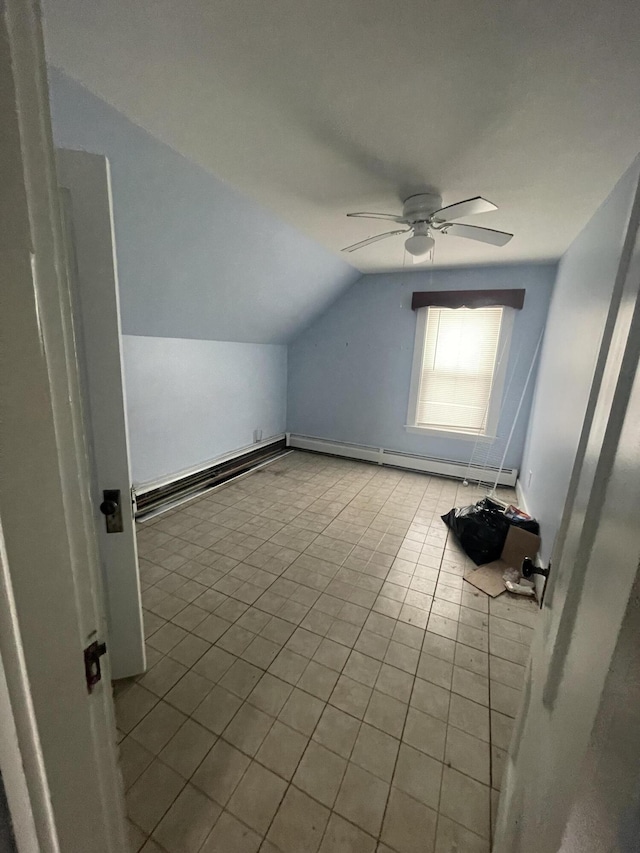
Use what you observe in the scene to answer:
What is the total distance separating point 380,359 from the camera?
4387 mm

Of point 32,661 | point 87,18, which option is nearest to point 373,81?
point 87,18

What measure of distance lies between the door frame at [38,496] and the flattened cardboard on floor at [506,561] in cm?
235

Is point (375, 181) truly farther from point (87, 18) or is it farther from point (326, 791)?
point (326, 791)

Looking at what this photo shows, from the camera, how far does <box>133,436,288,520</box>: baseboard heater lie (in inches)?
122

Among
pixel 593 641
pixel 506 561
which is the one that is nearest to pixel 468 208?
pixel 593 641

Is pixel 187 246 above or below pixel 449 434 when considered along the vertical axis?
above

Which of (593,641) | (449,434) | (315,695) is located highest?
(593,641)

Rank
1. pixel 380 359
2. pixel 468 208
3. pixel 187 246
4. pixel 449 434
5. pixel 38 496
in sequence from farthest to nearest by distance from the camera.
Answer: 1. pixel 380 359
2. pixel 449 434
3. pixel 187 246
4. pixel 468 208
5. pixel 38 496

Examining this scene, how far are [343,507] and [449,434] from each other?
170 centimetres

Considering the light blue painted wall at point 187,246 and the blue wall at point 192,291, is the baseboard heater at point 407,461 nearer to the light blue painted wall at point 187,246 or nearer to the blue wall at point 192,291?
the blue wall at point 192,291

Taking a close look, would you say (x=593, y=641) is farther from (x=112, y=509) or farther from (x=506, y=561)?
(x=506, y=561)

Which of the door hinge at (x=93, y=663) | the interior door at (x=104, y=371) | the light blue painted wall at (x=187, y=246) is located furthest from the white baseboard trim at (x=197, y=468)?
→ the door hinge at (x=93, y=663)

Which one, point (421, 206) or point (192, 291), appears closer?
point (421, 206)

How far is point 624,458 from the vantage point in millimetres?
499
